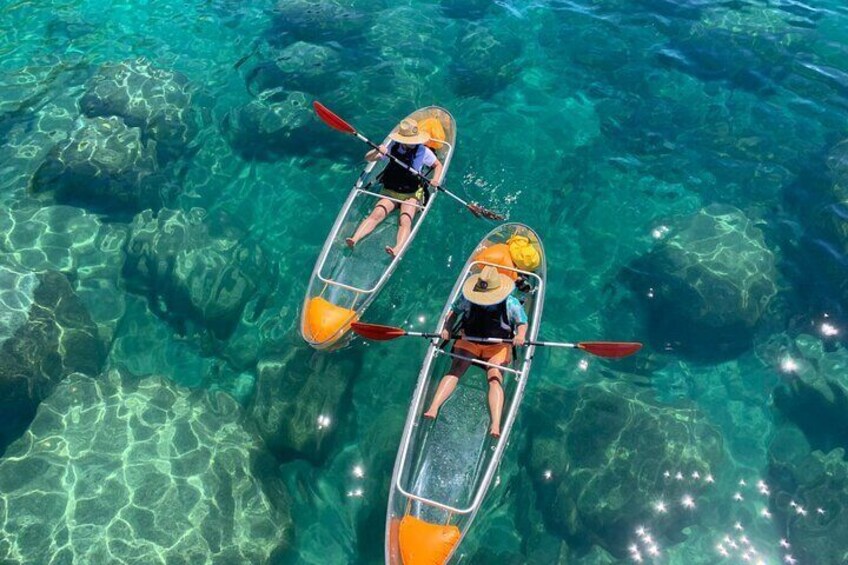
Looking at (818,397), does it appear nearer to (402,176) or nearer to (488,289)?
(488,289)

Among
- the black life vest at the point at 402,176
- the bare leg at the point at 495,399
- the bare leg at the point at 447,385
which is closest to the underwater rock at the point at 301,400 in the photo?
the bare leg at the point at 447,385

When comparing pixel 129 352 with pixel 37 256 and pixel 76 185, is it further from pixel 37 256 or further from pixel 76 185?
pixel 76 185

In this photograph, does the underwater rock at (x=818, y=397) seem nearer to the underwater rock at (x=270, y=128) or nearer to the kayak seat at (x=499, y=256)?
the kayak seat at (x=499, y=256)

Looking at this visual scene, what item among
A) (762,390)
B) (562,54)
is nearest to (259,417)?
(762,390)

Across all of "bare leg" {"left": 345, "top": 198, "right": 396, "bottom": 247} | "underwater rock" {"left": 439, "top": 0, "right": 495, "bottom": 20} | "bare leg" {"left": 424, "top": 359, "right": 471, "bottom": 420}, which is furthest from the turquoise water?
"bare leg" {"left": 424, "top": 359, "right": 471, "bottom": 420}

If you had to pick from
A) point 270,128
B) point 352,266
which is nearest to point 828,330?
point 352,266
